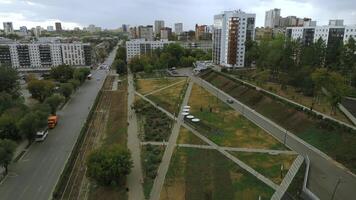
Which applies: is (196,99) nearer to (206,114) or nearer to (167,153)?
(206,114)

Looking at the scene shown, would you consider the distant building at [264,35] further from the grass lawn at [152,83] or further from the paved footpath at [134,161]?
the paved footpath at [134,161]

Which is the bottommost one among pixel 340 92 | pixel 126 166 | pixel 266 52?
pixel 126 166

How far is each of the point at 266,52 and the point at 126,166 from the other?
1987 inches

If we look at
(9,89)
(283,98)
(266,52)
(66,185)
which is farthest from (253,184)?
(9,89)

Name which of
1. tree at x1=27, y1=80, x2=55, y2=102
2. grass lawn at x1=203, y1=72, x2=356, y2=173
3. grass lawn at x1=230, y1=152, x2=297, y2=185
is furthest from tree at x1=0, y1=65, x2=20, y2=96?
grass lawn at x1=230, y1=152, x2=297, y2=185

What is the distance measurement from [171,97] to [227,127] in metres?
21.7

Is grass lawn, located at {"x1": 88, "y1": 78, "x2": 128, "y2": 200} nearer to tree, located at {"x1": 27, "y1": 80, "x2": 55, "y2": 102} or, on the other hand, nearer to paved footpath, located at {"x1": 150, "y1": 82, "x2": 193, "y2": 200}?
paved footpath, located at {"x1": 150, "y1": 82, "x2": 193, "y2": 200}

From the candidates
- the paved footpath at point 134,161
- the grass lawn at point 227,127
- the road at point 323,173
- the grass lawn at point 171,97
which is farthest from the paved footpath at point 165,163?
the road at point 323,173

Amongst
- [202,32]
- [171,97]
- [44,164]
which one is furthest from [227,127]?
[202,32]

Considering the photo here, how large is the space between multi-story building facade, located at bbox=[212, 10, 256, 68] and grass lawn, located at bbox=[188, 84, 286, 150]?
1244 inches

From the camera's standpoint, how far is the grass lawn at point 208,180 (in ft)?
83.9

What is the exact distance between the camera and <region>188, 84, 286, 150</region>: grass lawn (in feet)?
120

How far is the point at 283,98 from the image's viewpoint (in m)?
48.9

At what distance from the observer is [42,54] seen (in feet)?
356
